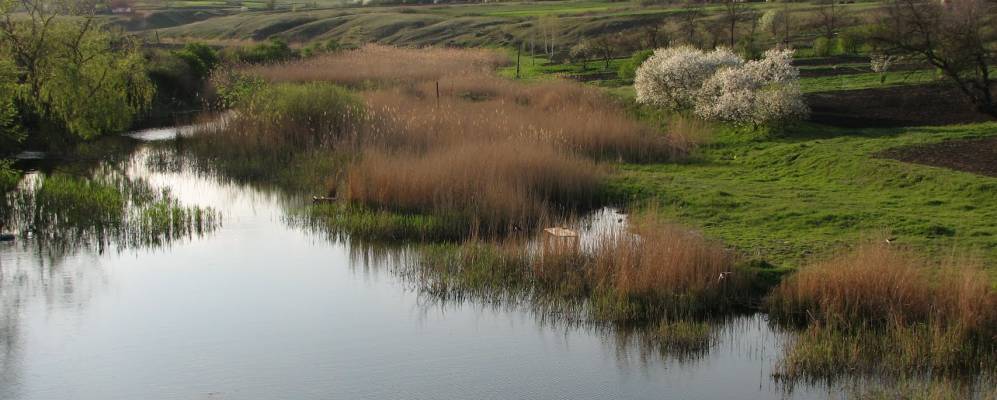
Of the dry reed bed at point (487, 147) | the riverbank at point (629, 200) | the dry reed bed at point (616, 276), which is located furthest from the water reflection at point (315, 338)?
the dry reed bed at point (487, 147)

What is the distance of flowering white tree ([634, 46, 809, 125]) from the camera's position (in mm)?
23219

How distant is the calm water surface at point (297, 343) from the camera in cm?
1047

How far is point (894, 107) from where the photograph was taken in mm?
25344

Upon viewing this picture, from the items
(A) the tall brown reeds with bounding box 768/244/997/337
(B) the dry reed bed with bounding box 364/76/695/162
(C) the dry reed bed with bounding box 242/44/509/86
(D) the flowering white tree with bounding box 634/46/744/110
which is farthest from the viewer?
(C) the dry reed bed with bounding box 242/44/509/86

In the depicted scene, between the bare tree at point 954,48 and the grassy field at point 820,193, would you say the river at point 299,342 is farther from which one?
the bare tree at point 954,48

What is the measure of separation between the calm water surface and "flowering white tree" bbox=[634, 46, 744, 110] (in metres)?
13.3

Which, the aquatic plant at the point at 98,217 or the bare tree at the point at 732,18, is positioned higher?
the bare tree at the point at 732,18

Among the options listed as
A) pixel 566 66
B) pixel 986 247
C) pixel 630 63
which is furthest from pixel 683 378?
pixel 566 66

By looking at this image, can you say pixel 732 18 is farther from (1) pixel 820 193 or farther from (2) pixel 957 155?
(1) pixel 820 193

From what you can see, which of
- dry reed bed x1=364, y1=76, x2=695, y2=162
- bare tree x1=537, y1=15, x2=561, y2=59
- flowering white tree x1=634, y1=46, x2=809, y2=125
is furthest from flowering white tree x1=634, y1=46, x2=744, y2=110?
bare tree x1=537, y1=15, x2=561, y2=59

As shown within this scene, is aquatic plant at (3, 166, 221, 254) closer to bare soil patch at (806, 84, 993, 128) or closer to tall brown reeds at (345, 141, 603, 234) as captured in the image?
tall brown reeds at (345, 141, 603, 234)

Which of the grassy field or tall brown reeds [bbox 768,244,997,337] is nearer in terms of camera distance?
tall brown reeds [bbox 768,244,997,337]

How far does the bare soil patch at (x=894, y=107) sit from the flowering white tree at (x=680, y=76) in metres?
2.74

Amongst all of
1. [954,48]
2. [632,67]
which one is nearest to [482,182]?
[954,48]
